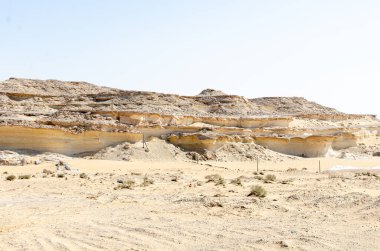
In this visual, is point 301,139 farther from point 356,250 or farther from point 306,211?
point 356,250

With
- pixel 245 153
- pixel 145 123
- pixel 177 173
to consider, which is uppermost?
pixel 145 123

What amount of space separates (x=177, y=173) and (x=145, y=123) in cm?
1223

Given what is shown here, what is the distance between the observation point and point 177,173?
21844 mm

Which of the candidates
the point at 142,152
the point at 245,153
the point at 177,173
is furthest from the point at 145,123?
the point at 177,173

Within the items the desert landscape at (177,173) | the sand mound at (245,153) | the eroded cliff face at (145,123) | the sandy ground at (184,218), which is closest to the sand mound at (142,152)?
the desert landscape at (177,173)

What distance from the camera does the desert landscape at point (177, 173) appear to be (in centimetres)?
793

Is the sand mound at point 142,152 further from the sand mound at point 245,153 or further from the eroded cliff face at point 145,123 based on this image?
the sand mound at point 245,153

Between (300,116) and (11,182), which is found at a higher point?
(300,116)

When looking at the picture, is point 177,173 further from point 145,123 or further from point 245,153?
point 145,123

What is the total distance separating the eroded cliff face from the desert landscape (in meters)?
0.09

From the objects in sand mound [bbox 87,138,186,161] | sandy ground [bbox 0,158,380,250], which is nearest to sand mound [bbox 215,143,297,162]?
sand mound [bbox 87,138,186,161]

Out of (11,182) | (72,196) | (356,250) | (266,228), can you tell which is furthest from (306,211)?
(11,182)

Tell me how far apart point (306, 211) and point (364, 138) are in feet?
117

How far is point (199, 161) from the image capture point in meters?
30.1
